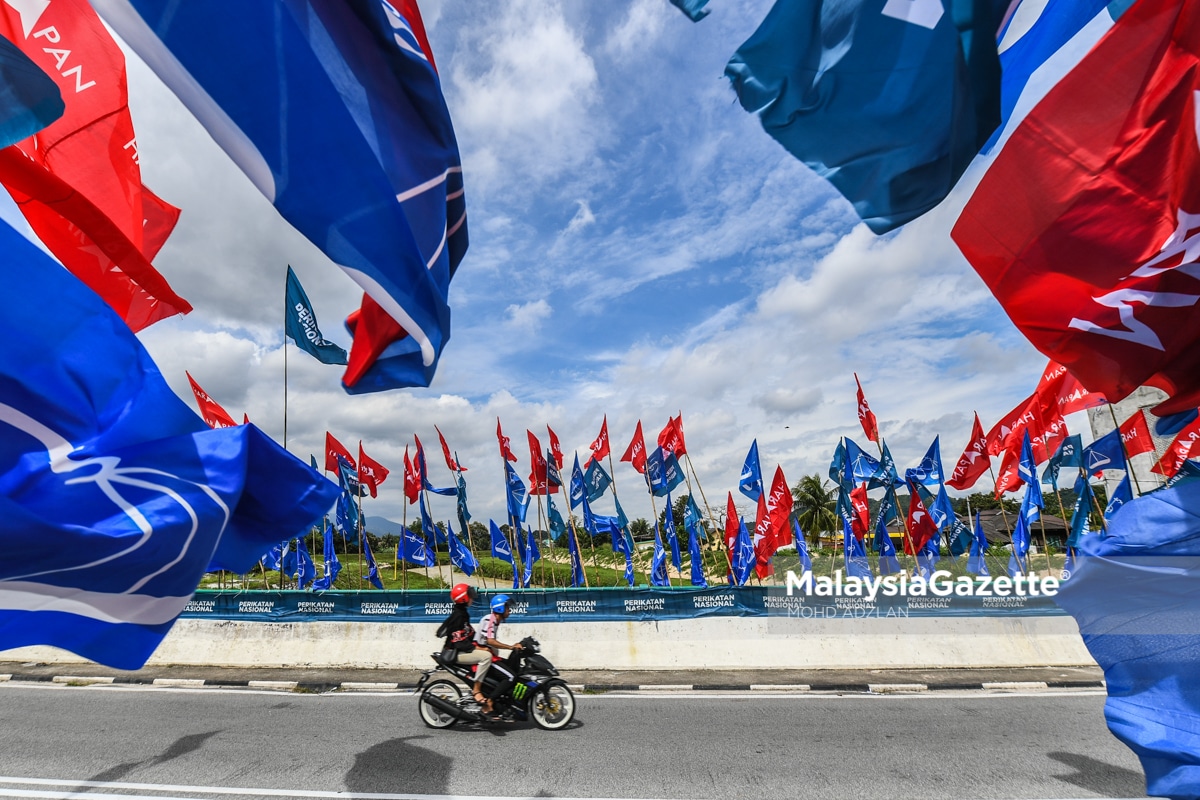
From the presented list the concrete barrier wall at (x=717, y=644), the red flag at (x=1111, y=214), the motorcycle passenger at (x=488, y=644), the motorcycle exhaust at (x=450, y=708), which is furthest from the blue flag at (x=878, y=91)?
the concrete barrier wall at (x=717, y=644)

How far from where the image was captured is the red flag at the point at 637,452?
830 inches

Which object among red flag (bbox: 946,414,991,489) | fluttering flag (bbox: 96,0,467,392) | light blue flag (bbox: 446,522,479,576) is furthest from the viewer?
light blue flag (bbox: 446,522,479,576)

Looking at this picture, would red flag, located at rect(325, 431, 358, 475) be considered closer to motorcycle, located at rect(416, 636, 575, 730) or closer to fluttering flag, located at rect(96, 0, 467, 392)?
motorcycle, located at rect(416, 636, 575, 730)

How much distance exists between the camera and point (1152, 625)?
11.1ft

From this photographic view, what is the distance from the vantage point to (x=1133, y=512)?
11.5 ft

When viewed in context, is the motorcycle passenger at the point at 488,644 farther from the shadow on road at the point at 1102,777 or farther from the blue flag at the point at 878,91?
the blue flag at the point at 878,91

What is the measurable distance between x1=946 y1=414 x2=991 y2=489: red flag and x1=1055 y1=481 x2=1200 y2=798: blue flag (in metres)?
15.3

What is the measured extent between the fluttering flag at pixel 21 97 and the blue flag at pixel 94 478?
A: 569 millimetres

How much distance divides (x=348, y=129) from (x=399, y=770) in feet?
19.8

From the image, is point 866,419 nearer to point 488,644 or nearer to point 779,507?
point 779,507

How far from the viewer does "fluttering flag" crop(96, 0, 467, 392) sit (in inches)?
100

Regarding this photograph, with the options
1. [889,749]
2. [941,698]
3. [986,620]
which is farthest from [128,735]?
[986,620]

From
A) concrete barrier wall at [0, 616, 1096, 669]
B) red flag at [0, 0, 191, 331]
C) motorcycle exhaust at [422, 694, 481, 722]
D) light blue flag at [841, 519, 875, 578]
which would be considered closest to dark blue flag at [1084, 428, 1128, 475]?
concrete barrier wall at [0, 616, 1096, 669]

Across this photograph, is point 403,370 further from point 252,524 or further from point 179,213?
point 179,213
